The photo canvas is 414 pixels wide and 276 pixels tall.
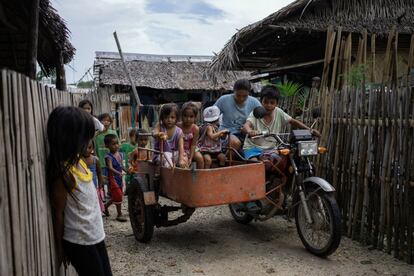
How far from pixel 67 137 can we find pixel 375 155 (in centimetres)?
331

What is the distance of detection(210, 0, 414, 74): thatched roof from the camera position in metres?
9.47

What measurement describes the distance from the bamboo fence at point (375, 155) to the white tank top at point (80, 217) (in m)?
2.96

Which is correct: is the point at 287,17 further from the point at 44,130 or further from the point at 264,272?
the point at 44,130

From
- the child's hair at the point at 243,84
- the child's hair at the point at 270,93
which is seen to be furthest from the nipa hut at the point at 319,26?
the child's hair at the point at 270,93

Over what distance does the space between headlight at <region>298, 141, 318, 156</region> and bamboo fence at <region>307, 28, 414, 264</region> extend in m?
0.62

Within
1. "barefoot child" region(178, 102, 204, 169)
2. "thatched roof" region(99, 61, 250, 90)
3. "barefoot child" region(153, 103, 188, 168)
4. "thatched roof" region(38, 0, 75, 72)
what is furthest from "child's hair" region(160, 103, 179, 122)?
"thatched roof" region(99, 61, 250, 90)

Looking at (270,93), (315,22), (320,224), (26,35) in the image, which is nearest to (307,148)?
(320,224)

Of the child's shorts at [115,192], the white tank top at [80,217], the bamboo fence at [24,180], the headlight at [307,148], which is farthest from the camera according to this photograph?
→ the child's shorts at [115,192]

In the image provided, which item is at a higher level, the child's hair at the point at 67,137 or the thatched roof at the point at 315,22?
the thatched roof at the point at 315,22

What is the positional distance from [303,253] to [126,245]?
2.00 metres

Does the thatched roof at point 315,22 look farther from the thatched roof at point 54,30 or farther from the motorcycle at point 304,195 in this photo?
the motorcycle at point 304,195

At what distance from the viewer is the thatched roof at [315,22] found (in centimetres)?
947

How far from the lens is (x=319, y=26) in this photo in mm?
9812

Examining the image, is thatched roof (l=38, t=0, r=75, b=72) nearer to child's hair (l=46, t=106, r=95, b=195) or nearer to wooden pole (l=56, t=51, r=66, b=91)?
wooden pole (l=56, t=51, r=66, b=91)
